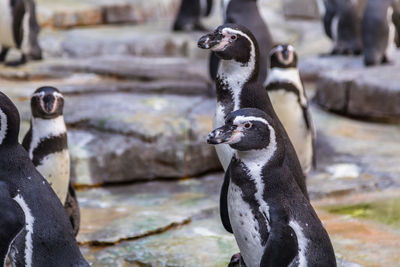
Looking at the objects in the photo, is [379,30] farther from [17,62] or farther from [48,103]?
[48,103]

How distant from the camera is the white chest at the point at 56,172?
4141 mm

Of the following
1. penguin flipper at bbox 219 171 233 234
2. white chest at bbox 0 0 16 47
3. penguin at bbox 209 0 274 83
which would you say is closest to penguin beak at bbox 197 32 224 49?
penguin flipper at bbox 219 171 233 234

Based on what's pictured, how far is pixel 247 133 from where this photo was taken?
2.87 metres

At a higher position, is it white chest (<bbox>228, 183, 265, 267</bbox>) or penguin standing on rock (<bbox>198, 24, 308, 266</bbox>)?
penguin standing on rock (<bbox>198, 24, 308, 266</bbox>)

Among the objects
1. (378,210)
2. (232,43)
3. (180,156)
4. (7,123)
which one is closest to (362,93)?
(180,156)

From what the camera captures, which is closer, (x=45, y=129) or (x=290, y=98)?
(x=45, y=129)

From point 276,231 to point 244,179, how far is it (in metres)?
0.21

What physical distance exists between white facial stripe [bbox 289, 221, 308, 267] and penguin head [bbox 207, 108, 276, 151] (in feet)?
0.94

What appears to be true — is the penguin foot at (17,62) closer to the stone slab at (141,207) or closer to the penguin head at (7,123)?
the stone slab at (141,207)

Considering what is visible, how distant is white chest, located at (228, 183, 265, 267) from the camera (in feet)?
9.43

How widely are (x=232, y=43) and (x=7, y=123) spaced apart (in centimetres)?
103

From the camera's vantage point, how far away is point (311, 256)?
2814mm

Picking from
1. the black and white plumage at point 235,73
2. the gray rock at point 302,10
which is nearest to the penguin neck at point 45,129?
the black and white plumage at point 235,73

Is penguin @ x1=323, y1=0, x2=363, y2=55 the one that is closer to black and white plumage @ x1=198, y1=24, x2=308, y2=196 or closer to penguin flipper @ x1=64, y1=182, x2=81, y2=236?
penguin flipper @ x1=64, y1=182, x2=81, y2=236
